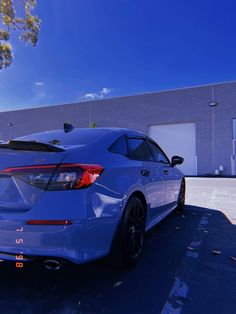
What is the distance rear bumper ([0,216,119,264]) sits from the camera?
94.6 inches

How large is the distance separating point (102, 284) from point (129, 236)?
0.55 m

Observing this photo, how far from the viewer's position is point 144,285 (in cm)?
296

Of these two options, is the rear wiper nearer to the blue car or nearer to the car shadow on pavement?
the blue car

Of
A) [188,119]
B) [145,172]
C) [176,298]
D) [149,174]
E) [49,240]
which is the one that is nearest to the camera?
[49,240]

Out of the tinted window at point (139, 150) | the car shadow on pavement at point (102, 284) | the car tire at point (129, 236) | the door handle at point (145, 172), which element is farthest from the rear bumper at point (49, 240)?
the tinted window at point (139, 150)

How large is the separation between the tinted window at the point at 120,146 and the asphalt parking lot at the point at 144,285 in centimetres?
118

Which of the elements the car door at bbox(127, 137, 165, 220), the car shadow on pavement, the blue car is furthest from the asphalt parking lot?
the car door at bbox(127, 137, 165, 220)

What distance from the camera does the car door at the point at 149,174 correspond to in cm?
369

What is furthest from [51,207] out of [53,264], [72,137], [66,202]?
[72,137]

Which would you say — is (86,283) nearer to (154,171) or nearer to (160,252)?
(160,252)

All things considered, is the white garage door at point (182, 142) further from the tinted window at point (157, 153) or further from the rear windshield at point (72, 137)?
the rear windshield at point (72, 137)

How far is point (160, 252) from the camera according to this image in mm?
3898

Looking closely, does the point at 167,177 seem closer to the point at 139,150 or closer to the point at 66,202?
the point at 139,150

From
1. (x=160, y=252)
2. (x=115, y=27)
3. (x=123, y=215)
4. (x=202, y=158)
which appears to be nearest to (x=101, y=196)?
(x=123, y=215)
